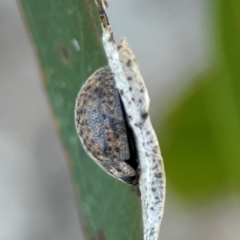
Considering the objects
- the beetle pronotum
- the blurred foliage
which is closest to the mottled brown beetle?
the beetle pronotum

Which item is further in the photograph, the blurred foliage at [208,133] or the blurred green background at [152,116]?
the blurred green background at [152,116]

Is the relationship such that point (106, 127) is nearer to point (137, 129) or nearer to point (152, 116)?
point (137, 129)

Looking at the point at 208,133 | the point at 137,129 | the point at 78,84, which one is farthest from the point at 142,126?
the point at 208,133

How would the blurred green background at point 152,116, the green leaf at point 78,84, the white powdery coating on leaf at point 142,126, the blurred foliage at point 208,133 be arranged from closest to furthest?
the white powdery coating on leaf at point 142,126, the green leaf at point 78,84, the blurred foliage at point 208,133, the blurred green background at point 152,116

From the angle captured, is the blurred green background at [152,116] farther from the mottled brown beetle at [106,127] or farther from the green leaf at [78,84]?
the mottled brown beetle at [106,127]

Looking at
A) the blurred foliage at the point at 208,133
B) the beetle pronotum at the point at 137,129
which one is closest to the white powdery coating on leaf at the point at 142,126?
the beetle pronotum at the point at 137,129

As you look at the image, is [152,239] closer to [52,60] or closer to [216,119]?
[52,60]

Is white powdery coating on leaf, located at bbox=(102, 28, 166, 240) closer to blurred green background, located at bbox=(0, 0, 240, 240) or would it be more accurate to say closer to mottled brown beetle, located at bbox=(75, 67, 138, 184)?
mottled brown beetle, located at bbox=(75, 67, 138, 184)
